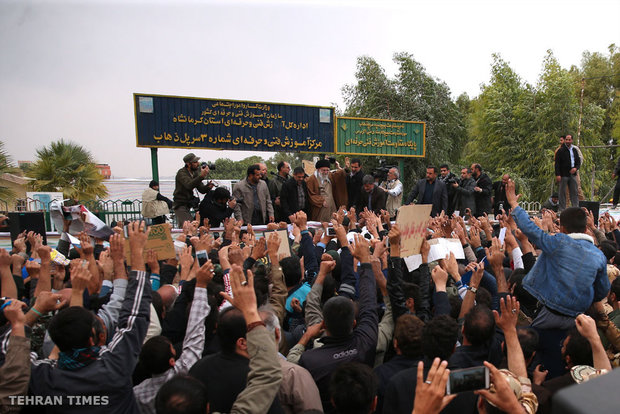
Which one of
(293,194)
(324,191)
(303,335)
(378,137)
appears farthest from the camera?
(378,137)

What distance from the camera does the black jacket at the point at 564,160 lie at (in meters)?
8.51

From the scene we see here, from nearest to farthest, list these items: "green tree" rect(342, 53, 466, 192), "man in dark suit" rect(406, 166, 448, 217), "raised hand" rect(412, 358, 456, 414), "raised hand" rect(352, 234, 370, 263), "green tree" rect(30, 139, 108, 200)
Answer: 1. "raised hand" rect(412, 358, 456, 414)
2. "raised hand" rect(352, 234, 370, 263)
3. "man in dark suit" rect(406, 166, 448, 217)
4. "green tree" rect(30, 139, 108, 200)
5. "green tree" rect(342, 53, 466, 192)

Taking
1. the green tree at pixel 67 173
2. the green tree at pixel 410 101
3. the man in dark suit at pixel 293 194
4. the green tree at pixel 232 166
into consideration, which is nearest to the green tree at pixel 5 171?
the green tree at pixel 67 173

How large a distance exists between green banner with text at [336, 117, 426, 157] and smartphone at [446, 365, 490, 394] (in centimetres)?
1153

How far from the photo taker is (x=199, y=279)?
7.31 ft

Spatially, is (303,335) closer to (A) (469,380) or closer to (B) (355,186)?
(A) (469,380)

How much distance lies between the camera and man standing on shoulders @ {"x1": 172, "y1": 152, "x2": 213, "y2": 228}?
750cm

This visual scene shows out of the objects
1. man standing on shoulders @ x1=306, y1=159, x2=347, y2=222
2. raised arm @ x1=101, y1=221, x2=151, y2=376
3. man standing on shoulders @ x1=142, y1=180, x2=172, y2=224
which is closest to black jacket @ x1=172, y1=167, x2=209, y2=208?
man standing on shoulders @ x1=142, y1=180, x2=172, y2=224

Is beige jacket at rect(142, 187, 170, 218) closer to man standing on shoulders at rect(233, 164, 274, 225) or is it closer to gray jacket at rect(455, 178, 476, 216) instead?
man standing on shoulders at rect(233, 164, 274, 225)

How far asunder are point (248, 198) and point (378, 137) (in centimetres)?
683

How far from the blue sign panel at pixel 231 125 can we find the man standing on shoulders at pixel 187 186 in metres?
3.07

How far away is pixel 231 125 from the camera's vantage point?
36.5 ft

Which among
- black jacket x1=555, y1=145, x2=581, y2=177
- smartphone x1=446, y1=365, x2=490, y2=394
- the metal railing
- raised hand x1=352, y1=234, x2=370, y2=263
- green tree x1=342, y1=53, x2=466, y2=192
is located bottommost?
the metal railing

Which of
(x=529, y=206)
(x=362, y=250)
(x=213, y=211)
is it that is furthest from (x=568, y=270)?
(x=529, y=206)
